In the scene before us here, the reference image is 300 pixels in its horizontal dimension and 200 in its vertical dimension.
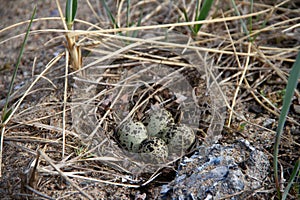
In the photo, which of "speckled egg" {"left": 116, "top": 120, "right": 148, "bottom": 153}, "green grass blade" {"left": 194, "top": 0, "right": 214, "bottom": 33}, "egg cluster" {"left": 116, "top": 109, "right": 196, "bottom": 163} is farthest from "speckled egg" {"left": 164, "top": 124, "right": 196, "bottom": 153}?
"green grass blade" {"left": 194, "top": 0, "right": 214, "bottom": 33}

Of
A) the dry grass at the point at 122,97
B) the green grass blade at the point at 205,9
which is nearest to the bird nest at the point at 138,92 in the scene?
the dry grass at the point at 122,97

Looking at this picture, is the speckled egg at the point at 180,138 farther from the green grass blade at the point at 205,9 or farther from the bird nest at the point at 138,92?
the green grass blade at the point at 205,9

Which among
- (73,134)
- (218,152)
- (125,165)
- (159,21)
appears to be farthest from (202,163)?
(159,21)

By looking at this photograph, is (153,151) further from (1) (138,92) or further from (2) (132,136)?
(1) (138,92)

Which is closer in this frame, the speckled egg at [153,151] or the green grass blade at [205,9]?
the speckled egg at [153,151]

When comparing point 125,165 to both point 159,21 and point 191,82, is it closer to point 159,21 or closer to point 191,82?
point 191,82

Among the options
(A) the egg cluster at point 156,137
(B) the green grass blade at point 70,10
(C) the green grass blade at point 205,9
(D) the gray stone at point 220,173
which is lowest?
(D) the gray stone at point 220,173

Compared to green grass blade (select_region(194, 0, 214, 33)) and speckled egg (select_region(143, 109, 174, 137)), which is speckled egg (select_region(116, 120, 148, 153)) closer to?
speckled egg (select_region(143, 109, 174, 137))

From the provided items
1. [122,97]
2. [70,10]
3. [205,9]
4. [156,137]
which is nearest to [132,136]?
[156,137]
